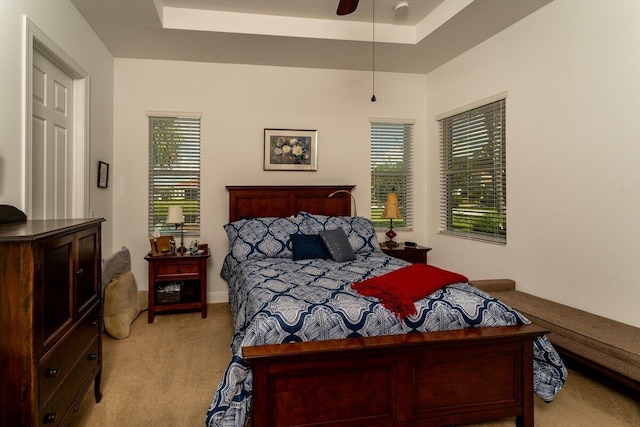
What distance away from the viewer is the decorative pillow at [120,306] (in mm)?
3238

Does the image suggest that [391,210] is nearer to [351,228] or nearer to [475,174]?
[351,228]

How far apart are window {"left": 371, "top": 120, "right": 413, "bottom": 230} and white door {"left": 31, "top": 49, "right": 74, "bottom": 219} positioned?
3.20 m

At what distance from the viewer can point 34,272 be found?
1.31 metres

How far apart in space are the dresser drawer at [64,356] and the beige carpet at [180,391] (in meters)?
0.47

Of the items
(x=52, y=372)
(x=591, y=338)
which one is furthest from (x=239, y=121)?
(x=591, y=338)

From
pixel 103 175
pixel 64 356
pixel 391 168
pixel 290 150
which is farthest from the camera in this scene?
pixel 391 168

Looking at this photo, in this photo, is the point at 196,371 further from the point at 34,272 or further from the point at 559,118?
the point at 559,118

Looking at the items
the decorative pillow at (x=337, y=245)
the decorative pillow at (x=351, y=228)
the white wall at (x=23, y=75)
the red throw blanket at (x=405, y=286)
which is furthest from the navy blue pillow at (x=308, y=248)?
the white wall at (x=23, y=75)

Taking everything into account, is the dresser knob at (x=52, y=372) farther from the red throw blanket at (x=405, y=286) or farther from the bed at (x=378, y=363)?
the red throw blanket at (x=405, y=286)

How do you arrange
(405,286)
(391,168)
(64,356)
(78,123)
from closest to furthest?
(64,356)
(405,286)
(78,123)
(391,168)

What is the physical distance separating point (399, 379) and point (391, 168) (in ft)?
10.8

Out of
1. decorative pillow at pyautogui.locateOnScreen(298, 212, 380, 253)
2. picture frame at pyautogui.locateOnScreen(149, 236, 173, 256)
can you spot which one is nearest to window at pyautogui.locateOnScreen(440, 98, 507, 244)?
decorative pillow at pyautogui.locateOnScreen(298, 212, 380, 253)

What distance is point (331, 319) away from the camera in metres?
1.86

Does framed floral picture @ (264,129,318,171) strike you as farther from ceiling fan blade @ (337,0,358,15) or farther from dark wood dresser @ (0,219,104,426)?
dark wood dresser @ (0,219,104,426)
